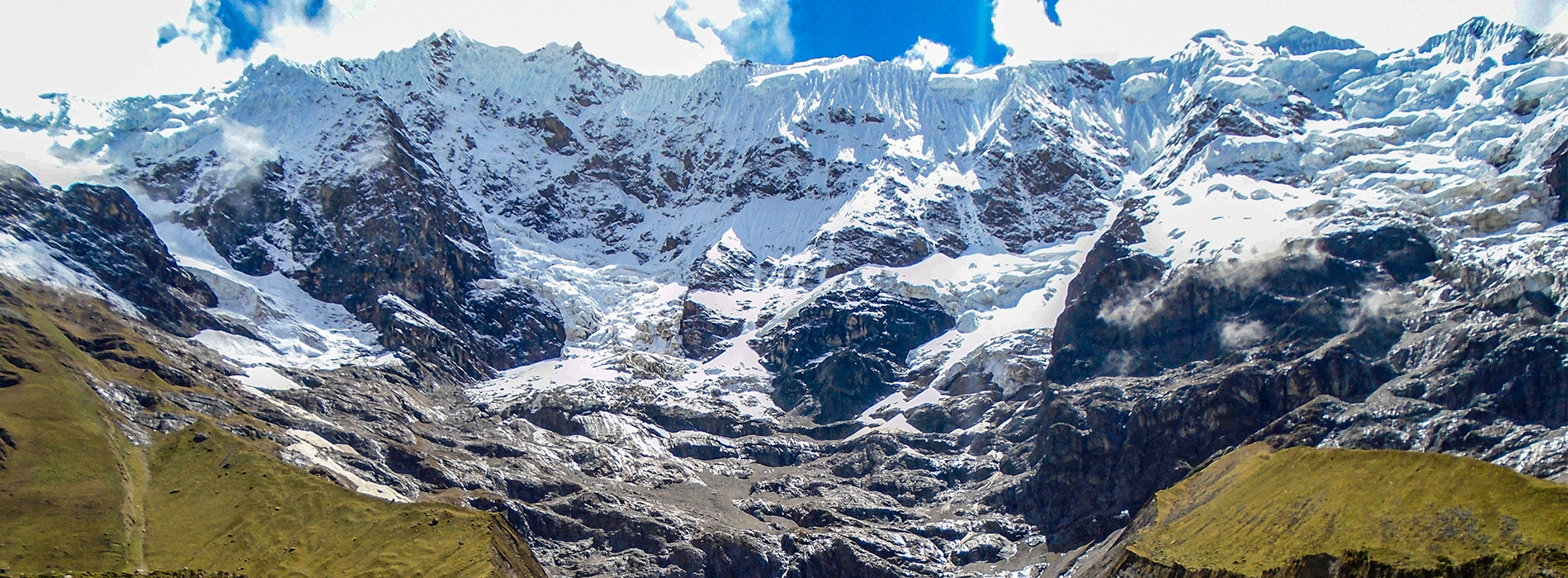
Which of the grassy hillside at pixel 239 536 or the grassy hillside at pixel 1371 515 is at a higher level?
the grassy hillside at pixel 1371 515

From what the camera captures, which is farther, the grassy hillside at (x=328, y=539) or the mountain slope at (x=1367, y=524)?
the grassy hillside at (x=328, y=539)

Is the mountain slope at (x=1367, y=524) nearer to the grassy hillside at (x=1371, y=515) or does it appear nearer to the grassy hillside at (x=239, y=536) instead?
the grassy hillside at (x=1371, y=515)

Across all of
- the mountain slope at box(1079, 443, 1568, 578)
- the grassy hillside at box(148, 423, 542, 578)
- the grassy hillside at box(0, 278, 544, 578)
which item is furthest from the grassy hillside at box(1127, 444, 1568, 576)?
the grassy hillside at box(148, 423, 542, 578)

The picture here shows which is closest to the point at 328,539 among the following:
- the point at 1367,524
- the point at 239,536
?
the point at 239,536

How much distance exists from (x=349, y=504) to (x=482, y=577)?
49.2m

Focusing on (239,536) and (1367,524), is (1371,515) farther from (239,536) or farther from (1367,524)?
(239,536)

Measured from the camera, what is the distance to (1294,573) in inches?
5994

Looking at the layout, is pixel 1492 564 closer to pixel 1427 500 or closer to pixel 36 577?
pixel 1427 500

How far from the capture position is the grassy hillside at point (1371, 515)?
13525 centimetres

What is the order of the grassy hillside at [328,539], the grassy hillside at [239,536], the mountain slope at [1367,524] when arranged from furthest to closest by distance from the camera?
1. the grassy hillside at [239,536]
2. the grassy hillside at [328,539]
3. the mountain slope at [1367,524]

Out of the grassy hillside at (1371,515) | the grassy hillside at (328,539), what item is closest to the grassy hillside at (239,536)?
the grassy hillside at (328,539)

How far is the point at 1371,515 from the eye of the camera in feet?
507

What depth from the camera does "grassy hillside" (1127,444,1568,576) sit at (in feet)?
444

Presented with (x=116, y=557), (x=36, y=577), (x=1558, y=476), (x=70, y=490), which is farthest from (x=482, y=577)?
(x=1558, y=476)
